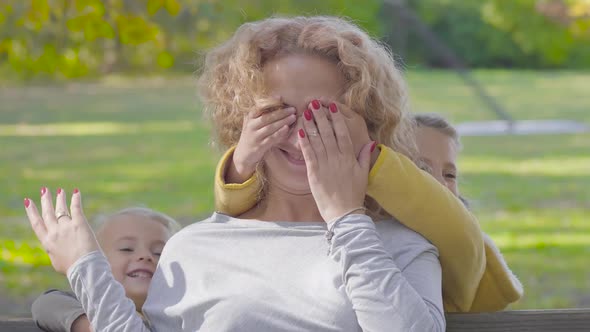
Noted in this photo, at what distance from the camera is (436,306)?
1.94 meters

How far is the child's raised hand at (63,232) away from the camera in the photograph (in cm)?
203

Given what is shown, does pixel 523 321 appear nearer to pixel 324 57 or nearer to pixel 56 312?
pixel 324 57

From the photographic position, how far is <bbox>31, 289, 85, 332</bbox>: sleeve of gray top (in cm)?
214

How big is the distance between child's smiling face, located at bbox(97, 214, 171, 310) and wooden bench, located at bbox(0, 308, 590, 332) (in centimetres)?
75

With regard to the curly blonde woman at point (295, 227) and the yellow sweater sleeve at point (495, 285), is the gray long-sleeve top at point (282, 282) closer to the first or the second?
the curly blonde woman at point (295, 227)

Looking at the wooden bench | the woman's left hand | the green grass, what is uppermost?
the woman's left hand

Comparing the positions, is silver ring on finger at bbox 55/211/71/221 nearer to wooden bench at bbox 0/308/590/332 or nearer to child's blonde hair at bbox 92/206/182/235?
child's blonde hair at bbox 92/206/182/235

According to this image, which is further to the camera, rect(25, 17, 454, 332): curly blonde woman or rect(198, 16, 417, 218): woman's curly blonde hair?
rect(198, 16, 417, 218): woman's curly blonde hair

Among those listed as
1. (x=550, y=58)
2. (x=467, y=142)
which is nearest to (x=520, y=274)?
(x=467, y=142)

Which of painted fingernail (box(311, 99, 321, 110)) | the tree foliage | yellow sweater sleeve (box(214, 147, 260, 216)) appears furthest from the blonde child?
painted fingernail (box(311, 99, 321, 110))

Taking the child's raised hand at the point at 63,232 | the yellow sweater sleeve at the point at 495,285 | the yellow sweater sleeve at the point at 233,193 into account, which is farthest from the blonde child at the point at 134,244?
the yellow sweater sleeve at the point at 495,285

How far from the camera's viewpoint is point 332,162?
1.99 metres

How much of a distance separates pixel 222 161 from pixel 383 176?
39 centimetres

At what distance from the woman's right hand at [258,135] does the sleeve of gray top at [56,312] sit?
460 millimetres
